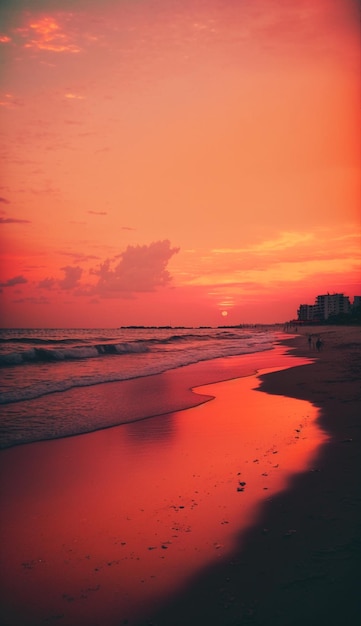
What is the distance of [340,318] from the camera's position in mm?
170125

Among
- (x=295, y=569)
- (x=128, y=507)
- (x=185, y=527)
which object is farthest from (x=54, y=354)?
(x=295, y=569)

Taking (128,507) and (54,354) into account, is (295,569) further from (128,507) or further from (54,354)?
(54,354)

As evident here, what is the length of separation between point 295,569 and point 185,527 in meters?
1.64


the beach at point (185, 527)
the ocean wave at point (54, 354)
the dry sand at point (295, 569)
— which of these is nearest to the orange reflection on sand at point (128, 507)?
the beach at point (185, 527)

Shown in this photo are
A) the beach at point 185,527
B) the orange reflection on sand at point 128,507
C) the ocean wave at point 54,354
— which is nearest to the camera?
the beach at point 185,527

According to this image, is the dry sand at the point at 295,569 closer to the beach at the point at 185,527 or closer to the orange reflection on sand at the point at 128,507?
the beach at the point at 185,527

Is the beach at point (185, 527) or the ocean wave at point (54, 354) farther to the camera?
the ocean wave at point (54, 354)

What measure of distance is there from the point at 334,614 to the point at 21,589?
10.2ft

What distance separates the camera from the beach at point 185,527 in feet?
13.9

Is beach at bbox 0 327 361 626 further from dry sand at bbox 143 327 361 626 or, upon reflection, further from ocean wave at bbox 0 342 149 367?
ocean wave at bbox 0 342 149 367

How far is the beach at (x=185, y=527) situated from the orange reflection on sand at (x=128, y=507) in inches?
0.9

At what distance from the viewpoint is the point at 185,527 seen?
19.1ft

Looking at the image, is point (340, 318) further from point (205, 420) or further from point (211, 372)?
point (205, 420)

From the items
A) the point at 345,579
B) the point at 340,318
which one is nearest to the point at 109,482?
the point at 345,579
